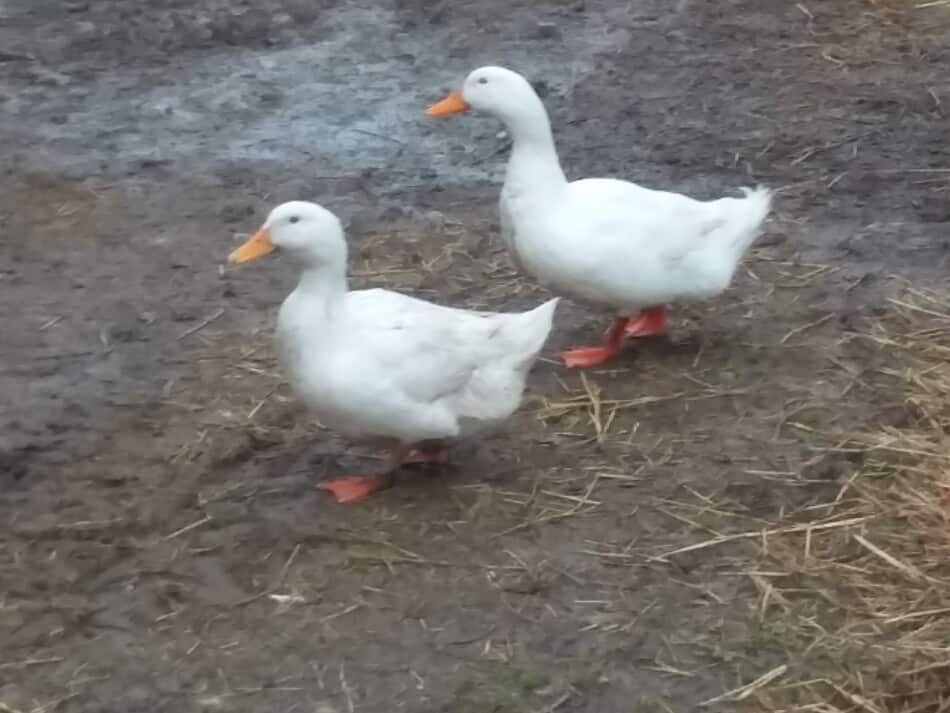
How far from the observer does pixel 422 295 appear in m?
4.98

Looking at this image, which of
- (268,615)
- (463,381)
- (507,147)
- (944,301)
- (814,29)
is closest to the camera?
(268,615)

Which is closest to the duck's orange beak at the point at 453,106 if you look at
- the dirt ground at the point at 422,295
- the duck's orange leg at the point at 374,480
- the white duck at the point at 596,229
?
the white duck at the point at 596,229

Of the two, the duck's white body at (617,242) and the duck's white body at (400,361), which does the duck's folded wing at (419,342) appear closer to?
the duck's white body at (400,361)

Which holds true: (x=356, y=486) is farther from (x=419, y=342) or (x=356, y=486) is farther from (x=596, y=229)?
(x=596, y=229)

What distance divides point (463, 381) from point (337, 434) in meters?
0.56

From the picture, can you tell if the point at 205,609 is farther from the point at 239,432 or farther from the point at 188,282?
the point at 188,282

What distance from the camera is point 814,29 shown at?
734 cm

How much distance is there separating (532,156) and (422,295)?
832 mm

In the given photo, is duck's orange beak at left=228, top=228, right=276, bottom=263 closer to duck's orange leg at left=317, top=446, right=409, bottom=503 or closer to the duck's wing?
the duck's wing

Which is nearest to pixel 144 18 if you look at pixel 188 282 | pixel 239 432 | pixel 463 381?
pixel 188 282

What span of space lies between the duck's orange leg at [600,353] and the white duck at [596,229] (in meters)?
0.09

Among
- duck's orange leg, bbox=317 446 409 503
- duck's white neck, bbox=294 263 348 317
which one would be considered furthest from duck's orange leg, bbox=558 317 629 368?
duck's white neck, bbox=294 263 348 317

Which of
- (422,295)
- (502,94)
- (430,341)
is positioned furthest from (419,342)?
(422,295)

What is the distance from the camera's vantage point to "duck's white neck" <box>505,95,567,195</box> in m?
4.30
